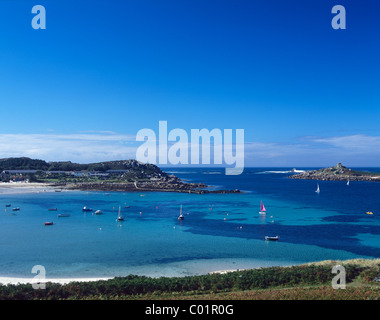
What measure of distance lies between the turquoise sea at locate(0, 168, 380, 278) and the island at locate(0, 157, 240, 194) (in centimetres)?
3878

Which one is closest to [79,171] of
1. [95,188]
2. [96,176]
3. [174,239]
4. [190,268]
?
[96,176]

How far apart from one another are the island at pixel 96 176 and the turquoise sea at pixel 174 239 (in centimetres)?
3878

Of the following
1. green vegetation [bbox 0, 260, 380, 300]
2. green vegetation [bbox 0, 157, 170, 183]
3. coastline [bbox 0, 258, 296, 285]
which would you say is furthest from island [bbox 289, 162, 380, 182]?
green vegetation [bbox 0, 260, 380, 300]

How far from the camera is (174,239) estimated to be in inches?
1535

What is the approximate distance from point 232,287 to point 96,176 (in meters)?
129

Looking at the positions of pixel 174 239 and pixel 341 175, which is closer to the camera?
pixel 174 239

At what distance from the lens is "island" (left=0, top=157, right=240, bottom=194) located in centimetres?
10569

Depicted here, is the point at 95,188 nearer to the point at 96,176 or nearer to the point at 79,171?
the point at 96,176

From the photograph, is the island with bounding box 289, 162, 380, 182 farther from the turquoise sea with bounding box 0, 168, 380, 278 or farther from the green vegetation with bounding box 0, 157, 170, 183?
the turquoise sea with bounding box 0, 168, 380, 278

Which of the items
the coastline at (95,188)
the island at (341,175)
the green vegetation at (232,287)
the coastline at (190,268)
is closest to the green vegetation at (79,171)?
the coastline at (95,188)

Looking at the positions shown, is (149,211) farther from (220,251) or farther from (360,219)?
(360,219)

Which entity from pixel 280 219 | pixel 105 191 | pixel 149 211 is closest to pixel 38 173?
pixel 105 191
